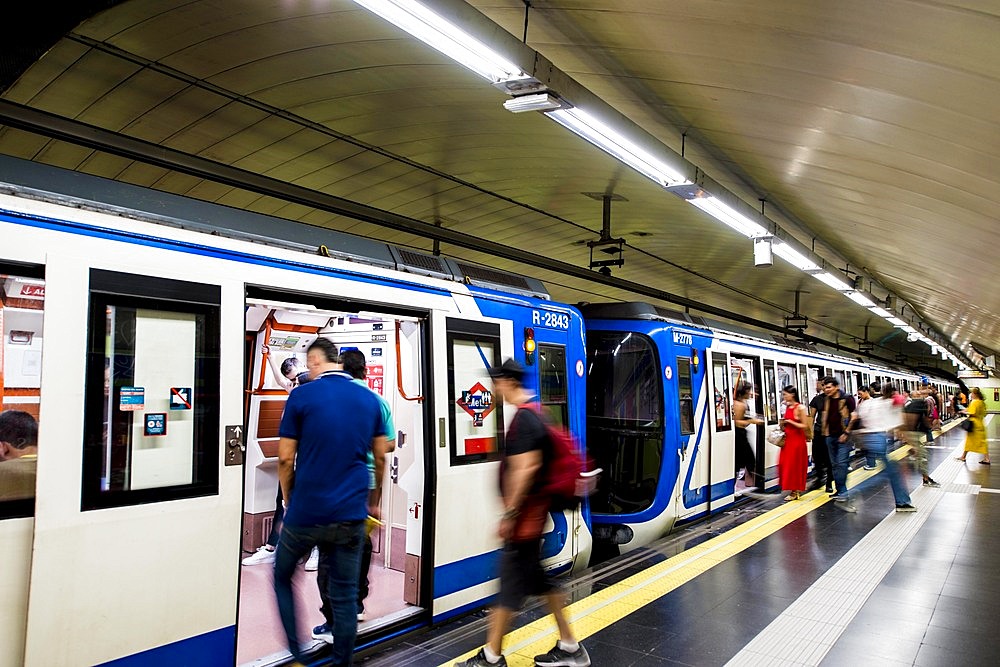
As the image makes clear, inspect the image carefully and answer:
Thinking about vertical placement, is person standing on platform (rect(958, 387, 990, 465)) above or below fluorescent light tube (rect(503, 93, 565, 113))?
below

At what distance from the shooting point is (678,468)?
7180 millimetres

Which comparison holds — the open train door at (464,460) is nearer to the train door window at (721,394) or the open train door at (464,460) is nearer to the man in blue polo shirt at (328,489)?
the man in blue polo shirt at (328,489)

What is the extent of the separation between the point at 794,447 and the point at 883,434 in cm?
108

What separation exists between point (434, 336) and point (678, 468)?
384cm

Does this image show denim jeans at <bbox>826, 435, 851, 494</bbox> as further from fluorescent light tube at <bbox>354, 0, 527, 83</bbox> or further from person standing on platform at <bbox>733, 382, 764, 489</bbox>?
fluorescent light tube at <bbox>354, 0, 527, 83</bbox>

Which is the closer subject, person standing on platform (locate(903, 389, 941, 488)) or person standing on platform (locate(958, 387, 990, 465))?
person standing on platform (locate(903, 389, 941, 488))

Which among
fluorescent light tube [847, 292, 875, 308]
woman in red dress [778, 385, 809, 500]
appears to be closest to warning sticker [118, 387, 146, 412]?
woman in red dress [778, 385, 809, 500]

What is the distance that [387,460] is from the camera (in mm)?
5387

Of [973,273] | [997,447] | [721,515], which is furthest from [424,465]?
[997,447]

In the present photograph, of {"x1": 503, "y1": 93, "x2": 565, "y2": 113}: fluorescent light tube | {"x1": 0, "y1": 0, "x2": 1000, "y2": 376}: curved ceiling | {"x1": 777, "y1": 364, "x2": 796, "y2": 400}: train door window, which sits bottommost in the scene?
{"x1": 777, "y1": 364, "x2": 796, "y2": 400}: train door window

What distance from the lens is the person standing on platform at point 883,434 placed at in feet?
26.3

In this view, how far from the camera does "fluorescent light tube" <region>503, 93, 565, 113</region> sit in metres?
3.93

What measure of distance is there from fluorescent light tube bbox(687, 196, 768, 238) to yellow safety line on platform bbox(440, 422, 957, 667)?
318 centimetres

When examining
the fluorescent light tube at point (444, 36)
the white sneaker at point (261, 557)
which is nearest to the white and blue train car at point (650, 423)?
the white sneaker at point (261, 557)
